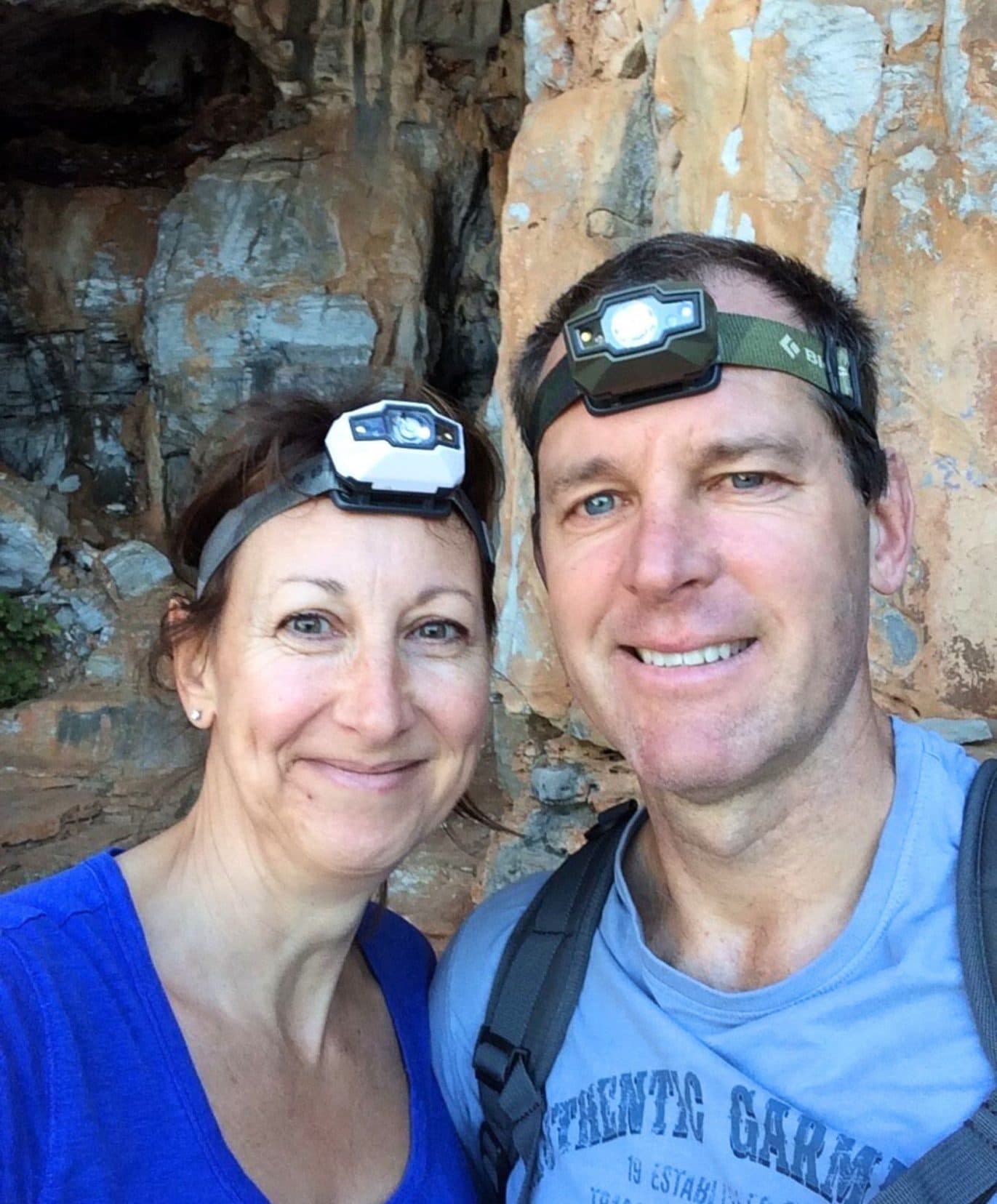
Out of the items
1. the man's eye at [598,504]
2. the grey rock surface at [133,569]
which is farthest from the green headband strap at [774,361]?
the grey rock surface at [133,569]

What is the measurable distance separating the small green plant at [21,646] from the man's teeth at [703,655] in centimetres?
784

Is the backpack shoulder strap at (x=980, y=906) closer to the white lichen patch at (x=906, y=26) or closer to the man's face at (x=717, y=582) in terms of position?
the man's face at (x=717, y=582)

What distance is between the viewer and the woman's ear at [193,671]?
140 centimetres

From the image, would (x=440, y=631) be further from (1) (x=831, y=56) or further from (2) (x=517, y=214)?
(2) (x=517, y=214)

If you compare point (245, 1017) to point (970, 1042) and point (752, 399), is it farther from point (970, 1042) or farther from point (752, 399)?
point (752, 399)

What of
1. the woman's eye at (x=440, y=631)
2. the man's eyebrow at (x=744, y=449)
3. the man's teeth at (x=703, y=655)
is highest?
the man's eyebrow at (x=744, y=449)

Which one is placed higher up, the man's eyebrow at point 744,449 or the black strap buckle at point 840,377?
the black strap buckle at point 840,377

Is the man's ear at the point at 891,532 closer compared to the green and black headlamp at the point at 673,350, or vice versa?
the green and black headlamp at the point at 673,350

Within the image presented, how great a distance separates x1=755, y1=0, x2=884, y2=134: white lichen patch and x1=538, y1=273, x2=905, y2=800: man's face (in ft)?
4.68

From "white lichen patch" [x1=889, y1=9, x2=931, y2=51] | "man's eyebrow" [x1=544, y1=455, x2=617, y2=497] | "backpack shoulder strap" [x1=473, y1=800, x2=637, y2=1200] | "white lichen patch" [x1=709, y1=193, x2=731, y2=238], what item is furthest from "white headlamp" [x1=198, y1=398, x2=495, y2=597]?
"white lichen patch" [x1=889, y1=9, x2=931, y2=51]

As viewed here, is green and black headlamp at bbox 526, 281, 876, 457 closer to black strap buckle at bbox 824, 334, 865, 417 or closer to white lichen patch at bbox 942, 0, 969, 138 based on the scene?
black strap buckle at bbox 824, 334, 865, 417

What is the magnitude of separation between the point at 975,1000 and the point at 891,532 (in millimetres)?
600

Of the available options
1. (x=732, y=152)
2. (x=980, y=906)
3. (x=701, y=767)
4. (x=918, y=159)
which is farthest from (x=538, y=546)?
(x=732, y=152)

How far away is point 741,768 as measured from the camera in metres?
1.19
